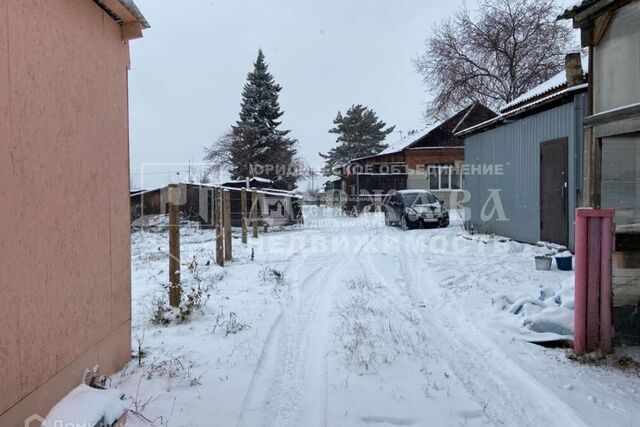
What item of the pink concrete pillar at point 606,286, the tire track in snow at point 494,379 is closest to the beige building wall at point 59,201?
the tire track in snow at point 494,379

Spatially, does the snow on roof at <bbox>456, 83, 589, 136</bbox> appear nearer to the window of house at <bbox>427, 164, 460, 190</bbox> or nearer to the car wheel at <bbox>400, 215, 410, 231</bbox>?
the car wheel at <bbox>400, 215, 410, 231</bbox>

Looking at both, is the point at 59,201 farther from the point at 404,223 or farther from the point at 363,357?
the point at 404,223

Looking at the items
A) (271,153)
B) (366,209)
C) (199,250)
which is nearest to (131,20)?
(199,250)

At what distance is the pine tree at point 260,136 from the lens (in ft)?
128

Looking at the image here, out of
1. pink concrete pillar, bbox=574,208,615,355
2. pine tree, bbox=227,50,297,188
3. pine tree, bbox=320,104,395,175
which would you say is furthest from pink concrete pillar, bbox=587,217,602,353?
pine tree, bbox=320,104,395,175

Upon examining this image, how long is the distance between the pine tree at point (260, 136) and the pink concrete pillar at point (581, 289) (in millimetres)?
35431

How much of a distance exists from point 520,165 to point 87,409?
11416mm

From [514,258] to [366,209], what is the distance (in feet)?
64.3

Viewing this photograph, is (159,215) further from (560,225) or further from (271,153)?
(271,153)

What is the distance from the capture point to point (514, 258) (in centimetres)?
958

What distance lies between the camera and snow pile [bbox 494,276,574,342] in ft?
15.8

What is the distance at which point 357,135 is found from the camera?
56844 mm

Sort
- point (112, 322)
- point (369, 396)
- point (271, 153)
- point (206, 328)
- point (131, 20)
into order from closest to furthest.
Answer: point (369, 396) < point (112, 322) < point (131, 20) < point (206, 328) < point (271, 153)

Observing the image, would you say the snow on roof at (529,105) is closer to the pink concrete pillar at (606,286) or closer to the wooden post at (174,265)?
the pink concrete pillar at (606,286)
